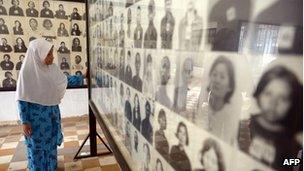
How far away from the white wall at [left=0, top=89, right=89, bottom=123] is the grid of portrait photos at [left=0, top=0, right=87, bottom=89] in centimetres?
33

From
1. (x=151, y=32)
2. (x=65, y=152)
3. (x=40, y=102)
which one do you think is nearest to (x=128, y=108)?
(x=151, y=32)

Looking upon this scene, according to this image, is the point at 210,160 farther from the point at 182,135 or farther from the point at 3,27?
the point at 3,27

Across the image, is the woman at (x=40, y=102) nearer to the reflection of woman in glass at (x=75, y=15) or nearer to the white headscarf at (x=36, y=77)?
the white headscarf at (x=36, y=77)

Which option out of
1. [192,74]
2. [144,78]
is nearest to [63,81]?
[144,78]

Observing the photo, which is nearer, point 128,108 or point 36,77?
point 128,108

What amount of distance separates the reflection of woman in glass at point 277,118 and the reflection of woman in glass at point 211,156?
2.6 inches

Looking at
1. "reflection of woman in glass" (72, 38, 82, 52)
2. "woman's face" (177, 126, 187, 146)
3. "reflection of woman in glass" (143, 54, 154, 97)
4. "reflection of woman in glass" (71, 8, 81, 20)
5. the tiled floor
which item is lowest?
the tiled floor

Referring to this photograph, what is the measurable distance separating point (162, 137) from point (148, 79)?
0.14 m

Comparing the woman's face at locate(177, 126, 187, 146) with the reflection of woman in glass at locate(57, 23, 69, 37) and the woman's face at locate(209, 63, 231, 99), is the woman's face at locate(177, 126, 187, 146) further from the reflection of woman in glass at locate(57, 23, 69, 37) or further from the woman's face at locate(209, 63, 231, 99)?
the reflection of woman in glass at locate(57, 23, 69, 37)

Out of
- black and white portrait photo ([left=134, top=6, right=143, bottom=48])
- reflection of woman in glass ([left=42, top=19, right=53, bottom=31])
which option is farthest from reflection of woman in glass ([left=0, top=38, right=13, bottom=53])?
black and white portrait photo ([left=134, top=6, right=143, bottom=48])

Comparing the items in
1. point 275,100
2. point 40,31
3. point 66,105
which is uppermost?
point 40,31

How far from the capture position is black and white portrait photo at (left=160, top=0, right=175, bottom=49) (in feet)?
1.58

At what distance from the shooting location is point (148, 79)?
0.62 m

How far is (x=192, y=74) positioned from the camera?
0.42m
